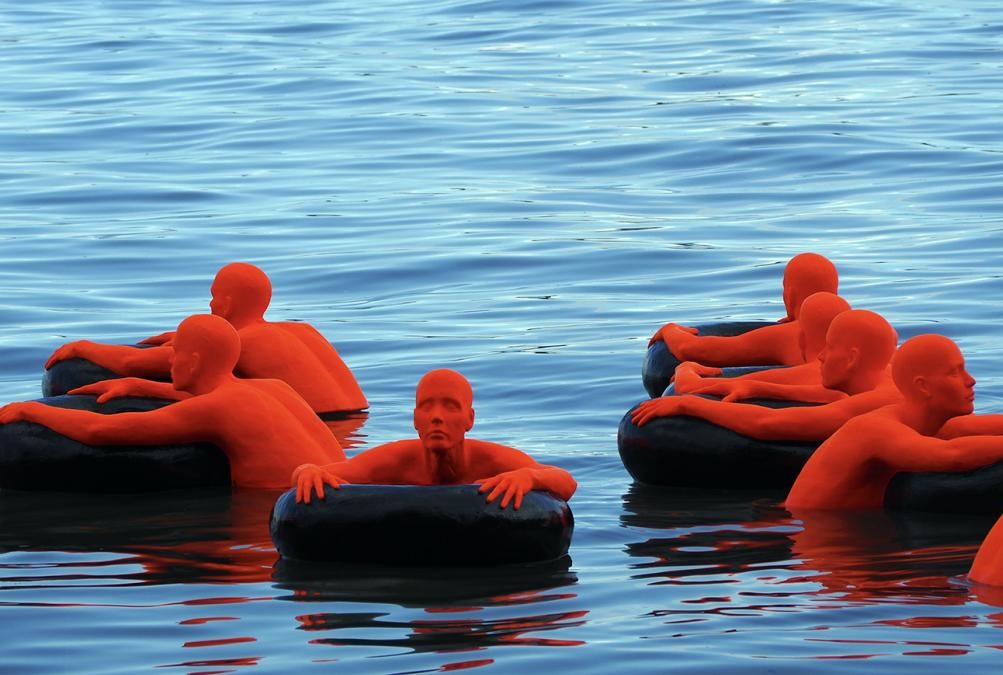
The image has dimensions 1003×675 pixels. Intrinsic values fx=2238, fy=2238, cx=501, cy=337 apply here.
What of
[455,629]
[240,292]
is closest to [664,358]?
[240,292]

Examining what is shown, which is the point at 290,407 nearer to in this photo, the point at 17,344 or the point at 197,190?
the point at 17,344

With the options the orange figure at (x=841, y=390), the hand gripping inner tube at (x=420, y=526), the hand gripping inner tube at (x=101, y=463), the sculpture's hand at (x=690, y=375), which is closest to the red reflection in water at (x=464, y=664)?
the hand gripping inner tube at (x=420, y=526)

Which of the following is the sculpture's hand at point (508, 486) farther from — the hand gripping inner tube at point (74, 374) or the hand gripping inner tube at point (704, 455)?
the hand gripping inner tube at point (74, 374)

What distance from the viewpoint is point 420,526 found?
11.8 meters

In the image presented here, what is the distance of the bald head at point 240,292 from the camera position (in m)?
16.0

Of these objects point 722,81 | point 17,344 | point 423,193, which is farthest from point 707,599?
point 722,81

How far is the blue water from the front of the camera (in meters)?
10.9

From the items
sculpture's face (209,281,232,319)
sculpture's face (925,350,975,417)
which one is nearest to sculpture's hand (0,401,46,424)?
sculpture's face (209,281,232,319)

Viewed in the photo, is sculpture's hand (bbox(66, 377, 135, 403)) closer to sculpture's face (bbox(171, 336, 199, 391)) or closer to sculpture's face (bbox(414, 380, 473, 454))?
sculpture's face (bbox(171, 336, 199, 391))

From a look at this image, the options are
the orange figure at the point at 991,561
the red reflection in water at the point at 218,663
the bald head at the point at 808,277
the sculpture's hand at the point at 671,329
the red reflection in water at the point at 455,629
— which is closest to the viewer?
the red reflection in water at the point at 218,663

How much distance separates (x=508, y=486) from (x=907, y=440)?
2.45 m

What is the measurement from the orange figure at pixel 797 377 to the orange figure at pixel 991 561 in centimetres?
266

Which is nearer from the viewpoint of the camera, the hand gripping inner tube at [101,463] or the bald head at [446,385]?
the bald head at [446,385]

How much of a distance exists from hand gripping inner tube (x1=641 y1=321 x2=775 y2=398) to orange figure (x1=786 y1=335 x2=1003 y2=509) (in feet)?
10.1
